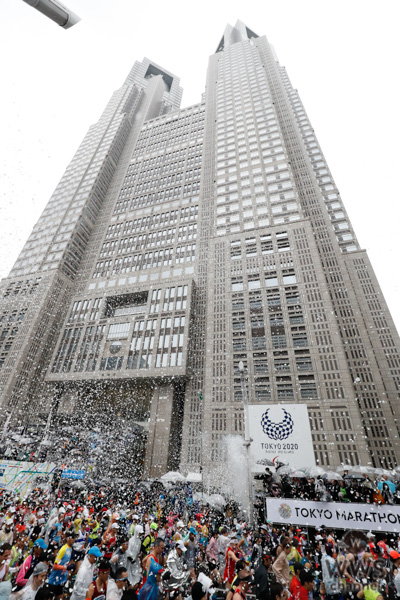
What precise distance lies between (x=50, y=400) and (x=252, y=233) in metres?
44.7

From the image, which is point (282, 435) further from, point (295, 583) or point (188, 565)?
point (295, 583)

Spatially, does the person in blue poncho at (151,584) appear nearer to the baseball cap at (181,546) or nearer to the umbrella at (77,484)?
the baseball cap at (181,546)

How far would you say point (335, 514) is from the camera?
11.7m

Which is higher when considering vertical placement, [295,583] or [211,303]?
[211,303]

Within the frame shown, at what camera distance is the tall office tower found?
123 ft

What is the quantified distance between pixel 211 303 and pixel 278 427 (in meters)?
22.8

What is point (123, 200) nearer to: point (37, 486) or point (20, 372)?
point (20, 372)

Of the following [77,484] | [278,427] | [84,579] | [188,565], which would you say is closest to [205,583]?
[84,579]

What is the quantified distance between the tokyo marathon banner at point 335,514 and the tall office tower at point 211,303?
2139 centimetres

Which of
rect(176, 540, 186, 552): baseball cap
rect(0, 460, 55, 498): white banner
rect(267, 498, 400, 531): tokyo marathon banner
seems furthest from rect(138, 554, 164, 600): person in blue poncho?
rect(0, 460, 55, 498): white banner

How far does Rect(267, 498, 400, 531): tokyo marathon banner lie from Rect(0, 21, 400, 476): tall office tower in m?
21.4

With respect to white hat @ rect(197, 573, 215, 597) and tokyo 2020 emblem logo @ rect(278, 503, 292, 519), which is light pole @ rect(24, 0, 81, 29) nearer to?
white hat @ rect(197, 573, 215, 597)

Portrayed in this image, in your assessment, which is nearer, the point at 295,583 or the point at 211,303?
the point at 295,583

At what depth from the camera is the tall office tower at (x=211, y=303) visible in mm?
37406
